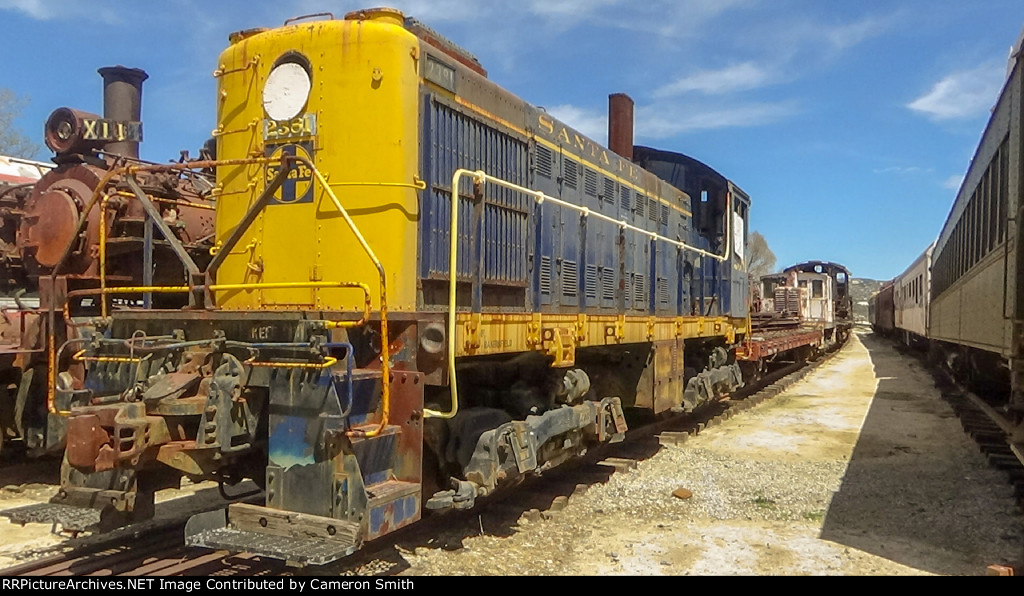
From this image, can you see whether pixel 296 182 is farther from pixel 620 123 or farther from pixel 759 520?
pixel 620 123

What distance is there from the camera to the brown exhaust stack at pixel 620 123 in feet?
34.1

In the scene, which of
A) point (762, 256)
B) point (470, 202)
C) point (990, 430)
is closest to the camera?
point (470, 202)

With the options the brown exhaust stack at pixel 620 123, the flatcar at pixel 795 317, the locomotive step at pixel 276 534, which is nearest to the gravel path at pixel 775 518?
the locomotive step at pixel 276 534

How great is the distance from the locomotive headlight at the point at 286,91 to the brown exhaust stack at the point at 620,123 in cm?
569

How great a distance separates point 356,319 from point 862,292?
111 meters

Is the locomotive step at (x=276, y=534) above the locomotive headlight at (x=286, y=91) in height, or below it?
below

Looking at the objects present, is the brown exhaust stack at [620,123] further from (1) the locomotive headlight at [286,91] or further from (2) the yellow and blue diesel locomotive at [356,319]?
(1) the locomotive headlight at [286,91]

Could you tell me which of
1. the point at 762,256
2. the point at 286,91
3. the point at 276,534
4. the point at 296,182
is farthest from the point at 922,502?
the point at 762,256

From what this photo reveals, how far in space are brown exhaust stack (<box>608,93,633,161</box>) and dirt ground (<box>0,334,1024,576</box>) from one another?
156 inches

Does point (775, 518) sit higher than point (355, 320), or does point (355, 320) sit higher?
point (355, 320)

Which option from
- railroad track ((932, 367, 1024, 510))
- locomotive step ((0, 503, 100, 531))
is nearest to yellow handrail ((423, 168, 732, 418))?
locomotive step ((0, 503, 100, 531))

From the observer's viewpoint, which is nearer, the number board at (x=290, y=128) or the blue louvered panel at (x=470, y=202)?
the number board at (x=290, y=128)

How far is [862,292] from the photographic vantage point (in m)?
105

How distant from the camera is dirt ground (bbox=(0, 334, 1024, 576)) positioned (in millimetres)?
Result: 5383
